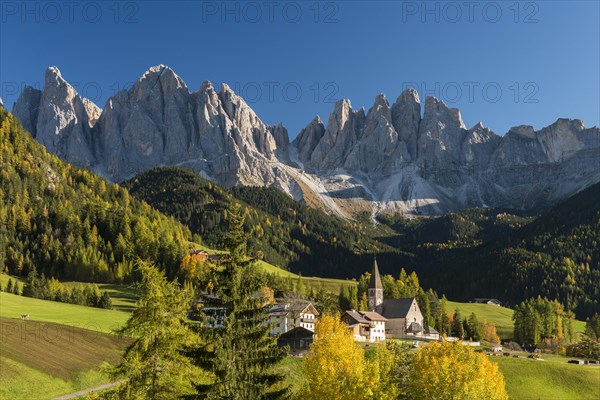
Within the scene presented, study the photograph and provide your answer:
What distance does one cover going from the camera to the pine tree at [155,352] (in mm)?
31141

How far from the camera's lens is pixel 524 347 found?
13912cm

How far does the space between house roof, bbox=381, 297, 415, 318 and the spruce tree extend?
105260mm

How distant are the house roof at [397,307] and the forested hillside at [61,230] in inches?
2501

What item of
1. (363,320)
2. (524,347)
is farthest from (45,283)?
(524,347)

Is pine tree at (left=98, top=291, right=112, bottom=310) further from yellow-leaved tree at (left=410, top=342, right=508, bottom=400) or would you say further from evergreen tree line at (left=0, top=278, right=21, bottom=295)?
yellow-leaved tree at (left=410, top=342, right=508, bottom=400)

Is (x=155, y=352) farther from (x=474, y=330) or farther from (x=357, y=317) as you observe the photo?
(x=474, y=330)

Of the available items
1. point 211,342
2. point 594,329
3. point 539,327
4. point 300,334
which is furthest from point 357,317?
point 211,342

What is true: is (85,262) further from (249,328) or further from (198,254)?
(249,328)

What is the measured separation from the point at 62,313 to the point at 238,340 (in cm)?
8067

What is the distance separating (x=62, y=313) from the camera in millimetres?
99625

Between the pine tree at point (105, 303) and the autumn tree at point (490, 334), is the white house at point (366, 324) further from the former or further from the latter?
the pine tree at point (105, 303)

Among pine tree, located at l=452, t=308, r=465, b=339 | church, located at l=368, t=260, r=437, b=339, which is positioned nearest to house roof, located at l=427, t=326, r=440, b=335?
church, located at l=368, t=260, r=437, b=339

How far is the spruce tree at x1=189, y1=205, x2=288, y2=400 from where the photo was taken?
96.3 feet

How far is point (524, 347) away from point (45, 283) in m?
116
